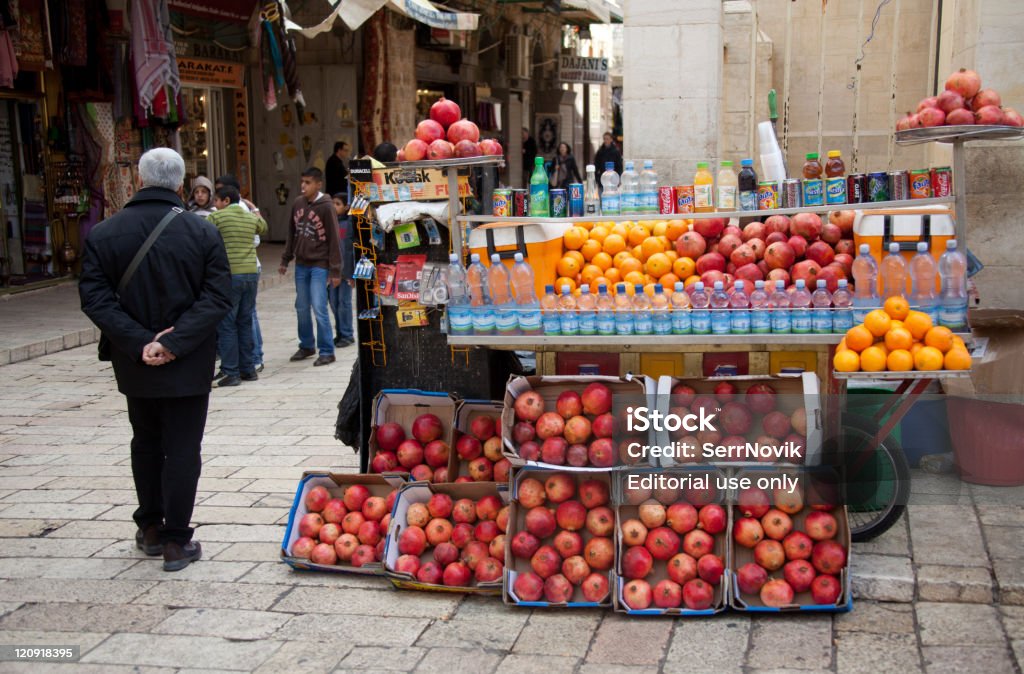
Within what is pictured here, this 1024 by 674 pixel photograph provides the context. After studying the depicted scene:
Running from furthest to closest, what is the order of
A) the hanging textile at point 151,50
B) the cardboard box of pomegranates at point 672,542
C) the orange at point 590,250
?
the hanging textile at point 151,50
the orange at point 590,250
the cardboard box of pomegranates at point 672,542

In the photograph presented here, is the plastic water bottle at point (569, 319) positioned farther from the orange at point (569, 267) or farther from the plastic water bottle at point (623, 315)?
the orange at point (569, 267)

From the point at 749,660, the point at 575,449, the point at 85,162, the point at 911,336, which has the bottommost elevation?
the point at 749,660

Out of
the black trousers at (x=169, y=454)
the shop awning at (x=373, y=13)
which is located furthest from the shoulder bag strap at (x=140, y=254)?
the shop awning at (x=373, y=13)

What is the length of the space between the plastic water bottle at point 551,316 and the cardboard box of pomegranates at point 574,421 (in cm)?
23

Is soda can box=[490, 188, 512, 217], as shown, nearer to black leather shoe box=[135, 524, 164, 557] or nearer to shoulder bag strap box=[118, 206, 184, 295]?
shoulder bag strap box=[118, 206, 184, 295]

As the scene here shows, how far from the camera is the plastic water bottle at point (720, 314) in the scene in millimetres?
4684

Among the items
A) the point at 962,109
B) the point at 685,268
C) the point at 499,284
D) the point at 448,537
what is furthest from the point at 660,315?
the point at 962,109

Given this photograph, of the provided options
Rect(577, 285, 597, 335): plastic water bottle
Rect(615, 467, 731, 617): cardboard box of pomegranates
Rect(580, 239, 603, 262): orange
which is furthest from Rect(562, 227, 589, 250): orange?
Rect(615, 467, 731, 617): cardboard box of pomegranates

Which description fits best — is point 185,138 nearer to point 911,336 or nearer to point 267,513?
point 267,513

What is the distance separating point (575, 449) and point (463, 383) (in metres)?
1.19

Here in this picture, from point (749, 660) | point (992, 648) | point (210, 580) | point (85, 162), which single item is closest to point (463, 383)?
point (210, 580)

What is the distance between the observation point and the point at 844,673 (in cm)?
383

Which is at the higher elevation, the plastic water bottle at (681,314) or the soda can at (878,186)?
the soda can at (878,186)

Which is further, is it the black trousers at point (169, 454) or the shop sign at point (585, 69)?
the shop sign at point (585, 69)
